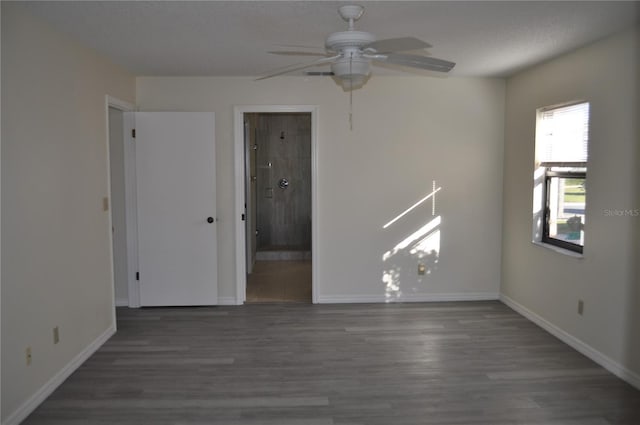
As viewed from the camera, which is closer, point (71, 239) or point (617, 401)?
point (617, 401)

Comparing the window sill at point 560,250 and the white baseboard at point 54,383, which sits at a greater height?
the window sill at point 560,250

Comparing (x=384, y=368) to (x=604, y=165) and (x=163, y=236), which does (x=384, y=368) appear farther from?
(x=163, y=236)

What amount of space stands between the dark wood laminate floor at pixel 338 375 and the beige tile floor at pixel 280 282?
2.13 ft

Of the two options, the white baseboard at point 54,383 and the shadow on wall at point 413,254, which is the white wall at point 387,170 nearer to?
the shadow on wall at point 413,254

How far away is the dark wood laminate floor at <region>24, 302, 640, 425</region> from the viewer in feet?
9.38

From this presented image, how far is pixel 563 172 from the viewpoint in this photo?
4160 mm

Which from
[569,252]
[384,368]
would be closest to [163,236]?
[384,368]

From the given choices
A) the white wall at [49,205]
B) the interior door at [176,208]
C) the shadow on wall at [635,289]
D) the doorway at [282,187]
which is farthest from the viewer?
the doorway at [282,187]

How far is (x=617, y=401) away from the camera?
3000 mm

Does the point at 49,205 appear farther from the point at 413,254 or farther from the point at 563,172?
the point at 563,172

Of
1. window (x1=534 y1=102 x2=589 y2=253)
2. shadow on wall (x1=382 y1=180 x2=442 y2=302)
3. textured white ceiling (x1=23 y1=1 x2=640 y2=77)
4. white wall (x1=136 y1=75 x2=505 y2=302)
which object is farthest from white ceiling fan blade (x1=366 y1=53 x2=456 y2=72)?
shadow on wall (x1=382 y1=180 x2=442 y2=302)

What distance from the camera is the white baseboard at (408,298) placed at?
516 centimetres

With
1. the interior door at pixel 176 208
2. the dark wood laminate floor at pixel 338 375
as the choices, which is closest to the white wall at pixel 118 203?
the interior door at pixel 176 208

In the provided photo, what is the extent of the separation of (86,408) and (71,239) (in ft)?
3.86
